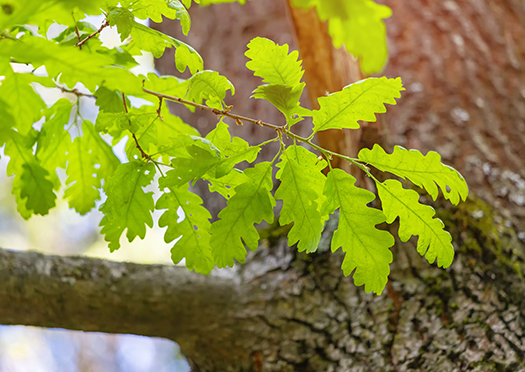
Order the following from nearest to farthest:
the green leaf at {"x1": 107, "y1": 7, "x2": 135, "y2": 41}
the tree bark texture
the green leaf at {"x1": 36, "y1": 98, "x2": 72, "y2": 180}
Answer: the green leaf at {"x1": 107, "y1": 7, "x2": 135, "y2": 41}
the green leaf at {"x1": 36, "y1": 98, "x2": 72, "y2": 180}
the tree bark texture

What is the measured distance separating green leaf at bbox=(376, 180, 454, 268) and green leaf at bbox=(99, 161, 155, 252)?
38 cm

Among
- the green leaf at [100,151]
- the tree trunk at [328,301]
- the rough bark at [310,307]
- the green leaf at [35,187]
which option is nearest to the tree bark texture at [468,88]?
the tree trunk at [328,301]

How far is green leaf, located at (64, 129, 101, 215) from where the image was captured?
2.68 feet

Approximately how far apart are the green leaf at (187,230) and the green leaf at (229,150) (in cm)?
11

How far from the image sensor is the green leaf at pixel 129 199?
2.02 feet

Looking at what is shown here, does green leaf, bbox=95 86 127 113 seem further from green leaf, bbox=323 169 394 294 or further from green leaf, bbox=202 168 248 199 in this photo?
green leaf, bbox=323 169 394 294

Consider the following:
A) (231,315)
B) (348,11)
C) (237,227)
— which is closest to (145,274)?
(231,315)

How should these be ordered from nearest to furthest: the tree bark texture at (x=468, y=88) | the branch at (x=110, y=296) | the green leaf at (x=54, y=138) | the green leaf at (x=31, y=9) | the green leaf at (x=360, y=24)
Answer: the green leaf at (x=360, y=24) < the green leaf at (x=31, y=9) < the green leaf at (x=54, y=138) < the branch at (x=110, y=296) < the tree bark texture at (x=468, y=88)

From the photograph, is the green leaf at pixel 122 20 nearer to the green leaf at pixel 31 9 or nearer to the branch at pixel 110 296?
the green leaf at pixel 31 9

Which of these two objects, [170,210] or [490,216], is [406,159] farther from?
[490,216]

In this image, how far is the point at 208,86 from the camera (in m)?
0.62

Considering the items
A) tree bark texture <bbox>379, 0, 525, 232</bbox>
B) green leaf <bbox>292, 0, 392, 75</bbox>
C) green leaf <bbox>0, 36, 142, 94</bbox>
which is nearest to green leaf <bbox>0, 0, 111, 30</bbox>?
green leaf <bbox>0, 36, 142, 94</bbox>

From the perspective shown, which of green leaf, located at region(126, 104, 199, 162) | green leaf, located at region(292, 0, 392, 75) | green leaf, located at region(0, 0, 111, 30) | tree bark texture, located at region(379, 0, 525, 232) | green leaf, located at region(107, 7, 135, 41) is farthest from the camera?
tree bark texture, located at region(379, 0, 525, 232)

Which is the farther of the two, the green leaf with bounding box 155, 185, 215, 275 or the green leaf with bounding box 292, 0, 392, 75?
the green leaf with bounding box 155, 185, 215, 275
